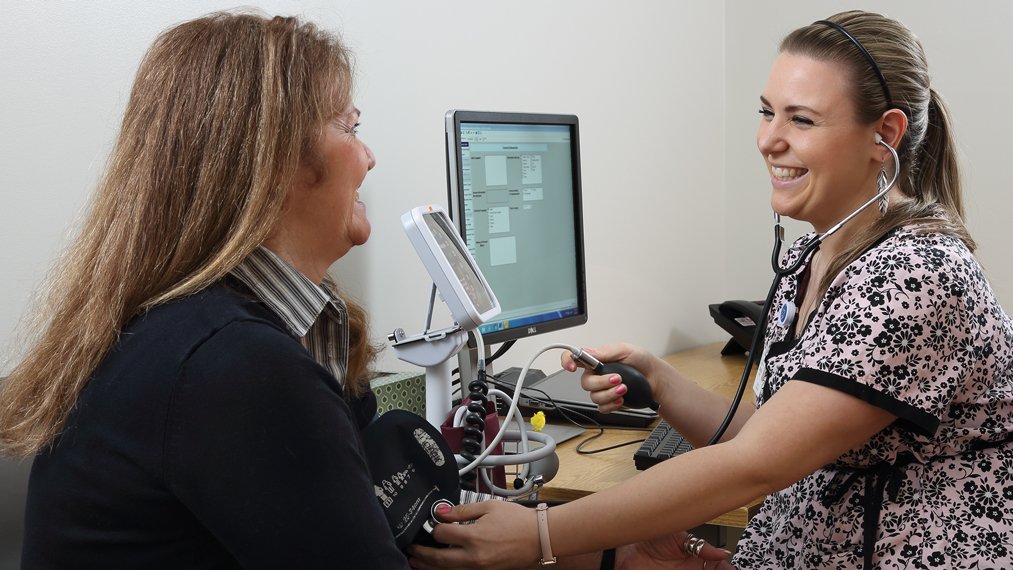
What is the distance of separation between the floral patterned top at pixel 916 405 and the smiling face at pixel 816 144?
12 centimetres

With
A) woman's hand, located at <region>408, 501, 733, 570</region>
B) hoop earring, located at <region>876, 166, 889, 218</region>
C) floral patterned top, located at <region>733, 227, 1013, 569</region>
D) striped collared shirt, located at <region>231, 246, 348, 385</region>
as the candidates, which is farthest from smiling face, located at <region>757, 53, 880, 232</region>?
striped collared shirt, located at <region>231, 246, 348, 385</region>

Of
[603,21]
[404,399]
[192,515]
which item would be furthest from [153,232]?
[603,21]

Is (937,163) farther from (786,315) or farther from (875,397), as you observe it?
(875,397)

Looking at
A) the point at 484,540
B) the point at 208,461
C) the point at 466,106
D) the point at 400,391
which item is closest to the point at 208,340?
the point at 208,461

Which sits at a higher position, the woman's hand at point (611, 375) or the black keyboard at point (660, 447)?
the woman's hand at point (611, 375)

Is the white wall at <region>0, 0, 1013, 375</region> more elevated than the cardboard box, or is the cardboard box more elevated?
the white wall at <region>0, 0, 1013, 375</region>

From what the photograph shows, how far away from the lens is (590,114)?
2422mm

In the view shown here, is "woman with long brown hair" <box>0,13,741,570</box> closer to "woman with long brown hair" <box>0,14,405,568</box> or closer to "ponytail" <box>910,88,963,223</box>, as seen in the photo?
"woman with long brown hair" <box>0,14,405,568</box>

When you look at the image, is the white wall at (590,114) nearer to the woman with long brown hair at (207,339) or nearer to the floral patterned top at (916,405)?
the woman with long brown hair at (207,339)

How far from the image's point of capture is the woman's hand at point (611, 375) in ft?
4.76

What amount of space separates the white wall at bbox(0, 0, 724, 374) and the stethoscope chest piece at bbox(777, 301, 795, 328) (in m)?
0.79

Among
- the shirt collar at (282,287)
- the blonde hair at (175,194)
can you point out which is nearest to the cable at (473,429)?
the shirt collar at (282,287)

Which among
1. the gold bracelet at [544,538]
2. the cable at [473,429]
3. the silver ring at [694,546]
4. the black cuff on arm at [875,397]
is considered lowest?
the silver ring at [694,546]

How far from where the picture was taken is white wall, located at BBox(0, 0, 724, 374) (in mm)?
1315
